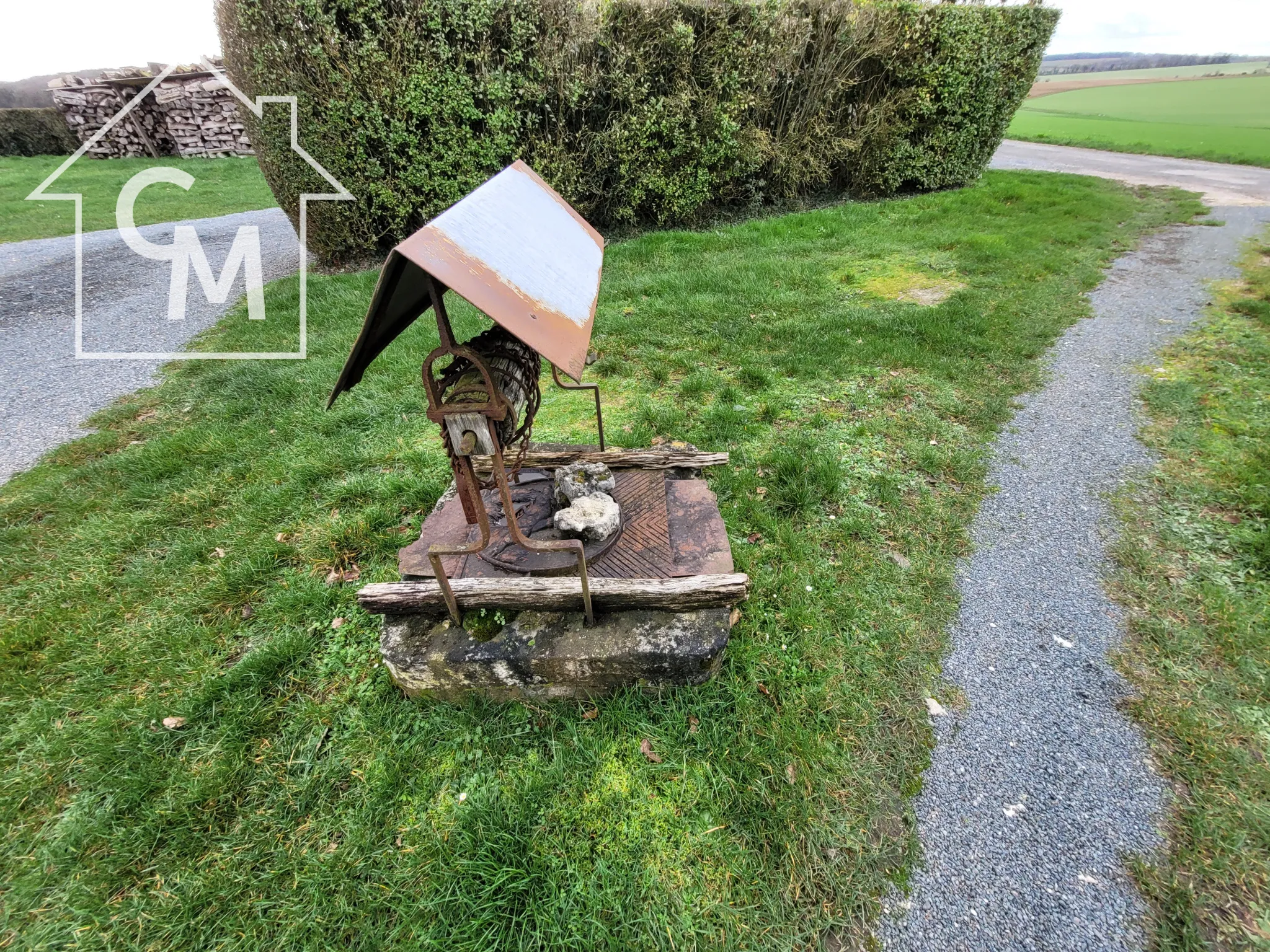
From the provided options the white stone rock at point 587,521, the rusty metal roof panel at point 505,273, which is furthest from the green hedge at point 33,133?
the white stone rock at point 587,521

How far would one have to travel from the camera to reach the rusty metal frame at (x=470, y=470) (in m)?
1.79

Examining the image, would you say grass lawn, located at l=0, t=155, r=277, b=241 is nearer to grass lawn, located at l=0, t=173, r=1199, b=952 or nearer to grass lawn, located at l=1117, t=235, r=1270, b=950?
grass lawn, located at l=0, t=173, r=1199, b=952

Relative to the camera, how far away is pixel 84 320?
247 inches

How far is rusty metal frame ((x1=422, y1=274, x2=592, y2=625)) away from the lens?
179 centimetres

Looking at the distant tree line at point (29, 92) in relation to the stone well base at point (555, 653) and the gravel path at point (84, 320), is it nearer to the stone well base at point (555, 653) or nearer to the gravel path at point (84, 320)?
the gravel path at point (84, 320)

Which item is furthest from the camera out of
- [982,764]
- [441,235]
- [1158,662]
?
[1158,662]

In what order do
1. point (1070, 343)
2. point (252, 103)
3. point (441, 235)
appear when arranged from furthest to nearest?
point (252, 103)
point (1070, 343)
point (441, 235)

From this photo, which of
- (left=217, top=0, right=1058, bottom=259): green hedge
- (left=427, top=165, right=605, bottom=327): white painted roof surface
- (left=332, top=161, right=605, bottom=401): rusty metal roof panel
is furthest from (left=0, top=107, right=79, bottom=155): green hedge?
(left=332, top=161, right=605, bottom=401): rusty metal roof panel

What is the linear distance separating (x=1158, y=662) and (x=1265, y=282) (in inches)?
269

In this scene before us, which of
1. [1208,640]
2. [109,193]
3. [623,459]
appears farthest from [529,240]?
[109,193]

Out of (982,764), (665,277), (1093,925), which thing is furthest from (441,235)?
(665,277)

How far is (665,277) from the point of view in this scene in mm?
6684

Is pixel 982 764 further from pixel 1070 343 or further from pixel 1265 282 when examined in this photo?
pixel 1265 282

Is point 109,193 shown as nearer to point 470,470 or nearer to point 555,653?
point 470,470
